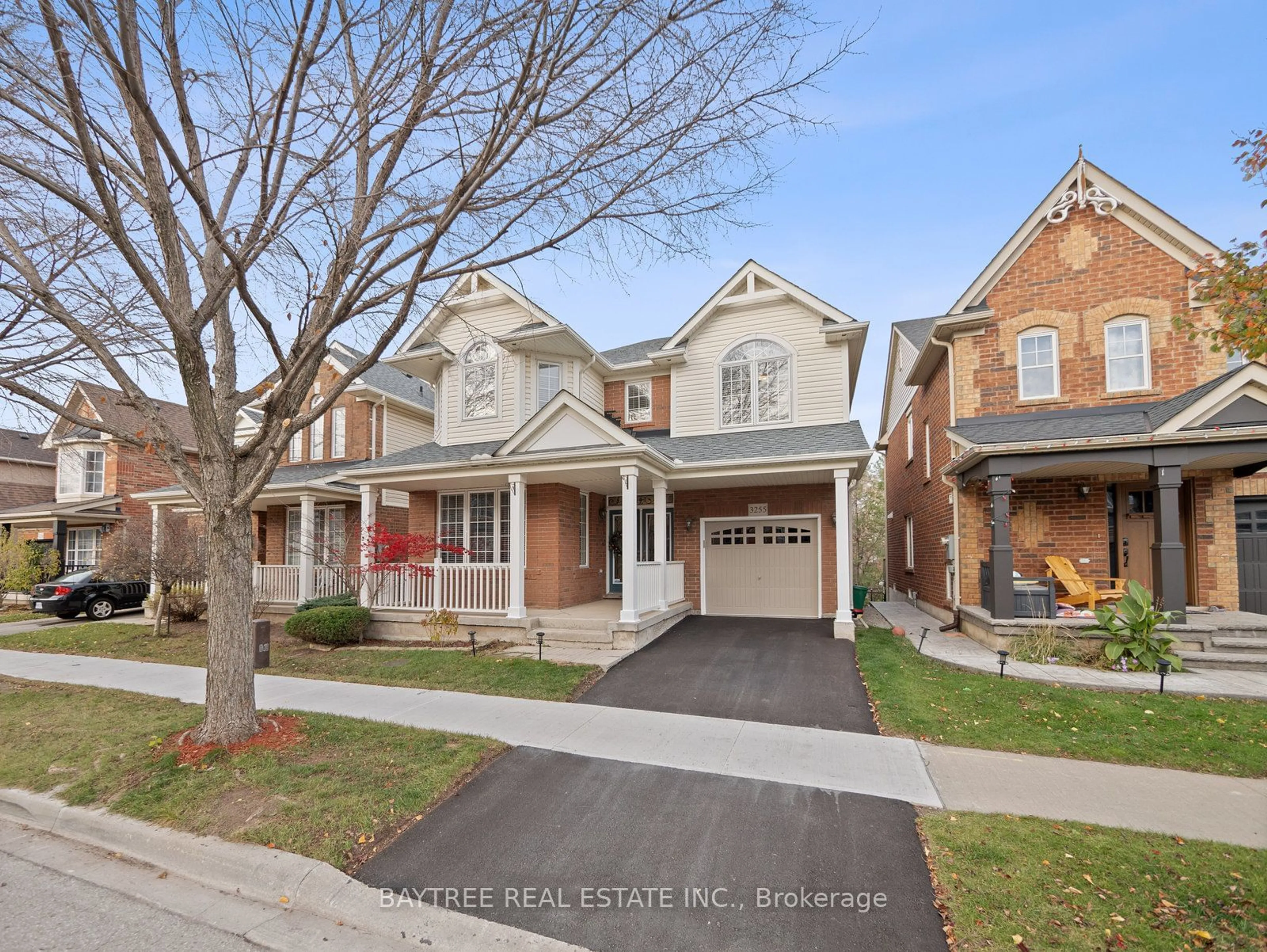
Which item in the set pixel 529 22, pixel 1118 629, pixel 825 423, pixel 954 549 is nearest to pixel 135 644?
pixel 529 22

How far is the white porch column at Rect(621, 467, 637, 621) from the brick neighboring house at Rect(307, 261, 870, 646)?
0.05 metres

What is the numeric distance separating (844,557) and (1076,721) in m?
4.93

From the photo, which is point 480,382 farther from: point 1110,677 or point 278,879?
point 1110,677

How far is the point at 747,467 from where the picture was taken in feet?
35.0

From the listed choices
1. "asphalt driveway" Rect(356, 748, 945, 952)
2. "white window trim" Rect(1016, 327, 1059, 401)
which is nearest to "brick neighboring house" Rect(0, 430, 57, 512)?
"asphalt driveway" Rect(356, 748, 945, 952)

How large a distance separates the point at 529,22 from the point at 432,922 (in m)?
6.57

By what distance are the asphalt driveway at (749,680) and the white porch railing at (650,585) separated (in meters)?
0.65

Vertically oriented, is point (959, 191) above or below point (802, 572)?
above

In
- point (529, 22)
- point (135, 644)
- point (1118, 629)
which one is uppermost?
point (529, 22)

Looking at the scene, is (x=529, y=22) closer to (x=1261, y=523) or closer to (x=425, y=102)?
(x=425, y=102)

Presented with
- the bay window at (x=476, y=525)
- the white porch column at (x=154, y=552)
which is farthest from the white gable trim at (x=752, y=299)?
the white porch column at (x=154, y=552)

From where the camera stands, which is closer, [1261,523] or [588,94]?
[588,94]

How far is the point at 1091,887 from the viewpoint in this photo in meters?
3.20

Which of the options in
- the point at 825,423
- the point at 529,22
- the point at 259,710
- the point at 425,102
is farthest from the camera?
the point at 825,423
